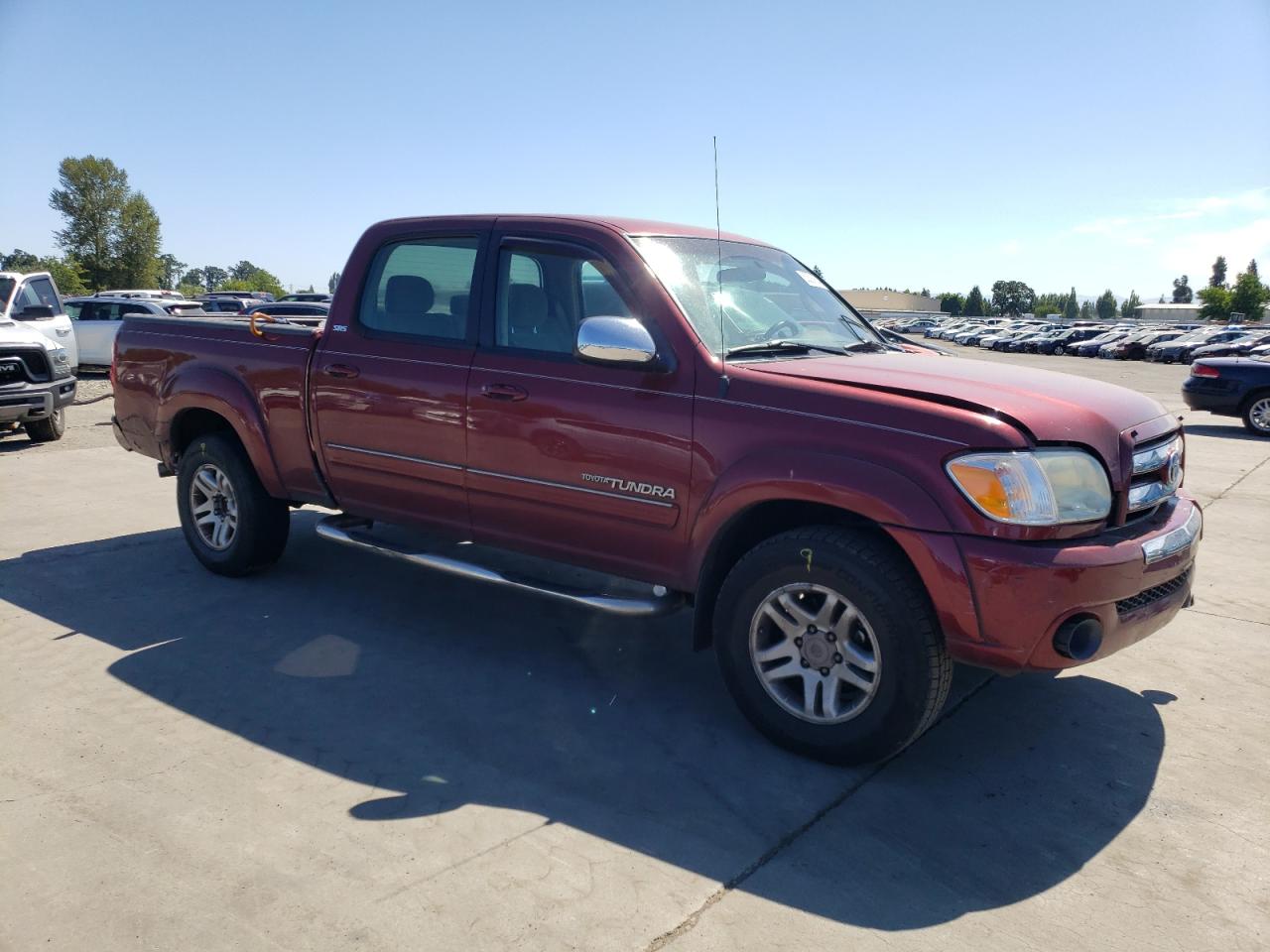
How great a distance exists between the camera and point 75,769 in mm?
3451

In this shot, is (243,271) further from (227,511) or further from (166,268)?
(227,511)

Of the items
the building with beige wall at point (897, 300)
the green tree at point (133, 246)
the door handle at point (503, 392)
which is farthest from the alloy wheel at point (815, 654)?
the building with beige wall at point (897, 300)

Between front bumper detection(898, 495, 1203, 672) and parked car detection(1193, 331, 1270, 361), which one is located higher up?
front bumper detection(898, 495, 1203, 672)

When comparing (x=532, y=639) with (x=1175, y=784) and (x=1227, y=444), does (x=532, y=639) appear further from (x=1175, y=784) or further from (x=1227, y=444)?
(x=1227, y=444)

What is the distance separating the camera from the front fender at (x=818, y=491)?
10.6ft

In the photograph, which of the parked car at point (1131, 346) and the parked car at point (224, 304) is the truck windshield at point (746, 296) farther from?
the parked car at point (1131, 346)

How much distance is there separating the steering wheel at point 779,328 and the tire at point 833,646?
1.02 m

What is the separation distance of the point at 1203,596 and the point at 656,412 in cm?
376

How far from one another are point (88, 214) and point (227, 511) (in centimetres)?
9174

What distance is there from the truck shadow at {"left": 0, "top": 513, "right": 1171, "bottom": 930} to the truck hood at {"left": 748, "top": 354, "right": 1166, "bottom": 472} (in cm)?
121

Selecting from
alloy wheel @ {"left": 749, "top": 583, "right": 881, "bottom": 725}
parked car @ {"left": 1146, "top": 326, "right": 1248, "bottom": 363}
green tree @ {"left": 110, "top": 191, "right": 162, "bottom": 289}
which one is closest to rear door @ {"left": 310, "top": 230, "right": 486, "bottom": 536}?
alloy wheel @ {"left": 749, "top": 583, "right": 881, "bottom": 725}

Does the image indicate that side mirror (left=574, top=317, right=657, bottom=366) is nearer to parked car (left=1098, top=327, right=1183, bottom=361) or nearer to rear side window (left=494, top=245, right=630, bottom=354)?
rear side window (left=494, top=245, right=630, bottom=354)

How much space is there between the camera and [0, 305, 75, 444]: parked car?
32.1 feet

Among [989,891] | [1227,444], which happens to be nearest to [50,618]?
[989,891]
